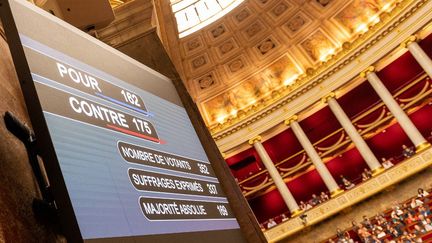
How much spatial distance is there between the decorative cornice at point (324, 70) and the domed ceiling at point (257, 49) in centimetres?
14

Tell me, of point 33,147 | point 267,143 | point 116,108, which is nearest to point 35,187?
point 33,147

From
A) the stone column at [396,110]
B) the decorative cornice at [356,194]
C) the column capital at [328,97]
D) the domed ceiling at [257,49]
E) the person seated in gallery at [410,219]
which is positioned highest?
the domed ceiling at [257,49]

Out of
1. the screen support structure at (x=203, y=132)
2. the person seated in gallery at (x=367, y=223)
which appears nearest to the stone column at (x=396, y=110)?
the person seated in gallery at (x=367, y=223)

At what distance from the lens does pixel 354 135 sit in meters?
14.5

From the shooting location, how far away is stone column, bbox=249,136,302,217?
14812mm

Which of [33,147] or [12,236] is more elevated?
[33,147]

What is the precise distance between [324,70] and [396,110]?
2.92m

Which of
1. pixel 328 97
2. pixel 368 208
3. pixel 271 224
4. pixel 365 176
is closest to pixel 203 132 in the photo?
pixel 368 208

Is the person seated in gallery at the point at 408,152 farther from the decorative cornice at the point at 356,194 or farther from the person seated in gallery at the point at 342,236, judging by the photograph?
the person seated in gallery at the point at 342,236

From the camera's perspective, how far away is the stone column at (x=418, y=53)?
43.2ft

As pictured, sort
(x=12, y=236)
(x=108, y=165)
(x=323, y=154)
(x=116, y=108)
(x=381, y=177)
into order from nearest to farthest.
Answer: (x=12, y=236)
(x=108, y=165)
(x=116, y=108)
(x=381, y=177)
(x=323, y=154)

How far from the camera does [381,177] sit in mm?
13086

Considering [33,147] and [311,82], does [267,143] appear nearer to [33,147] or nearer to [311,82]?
[311,82]

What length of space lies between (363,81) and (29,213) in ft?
49.6
